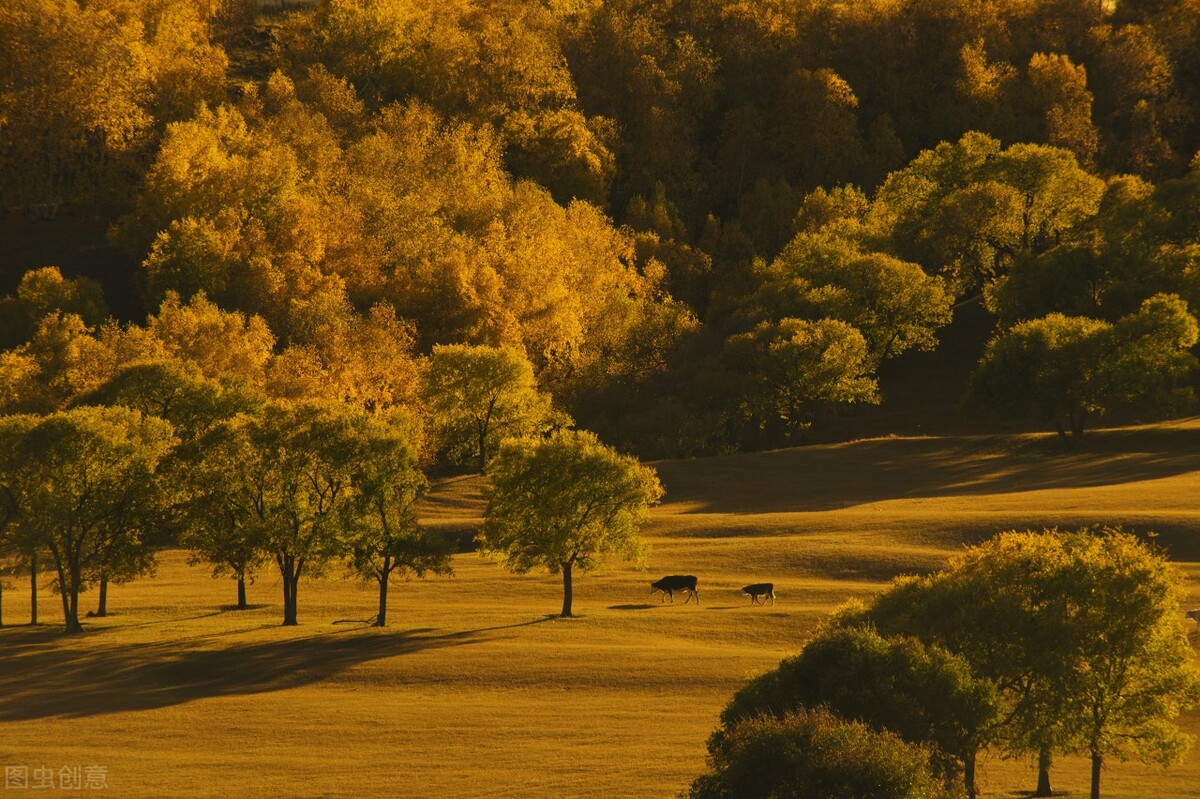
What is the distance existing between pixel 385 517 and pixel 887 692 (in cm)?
3601

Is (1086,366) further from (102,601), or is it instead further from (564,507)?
(102,601)

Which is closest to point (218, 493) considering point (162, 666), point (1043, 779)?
point (162, 666)

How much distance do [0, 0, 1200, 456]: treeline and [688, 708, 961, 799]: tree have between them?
73.5 metres

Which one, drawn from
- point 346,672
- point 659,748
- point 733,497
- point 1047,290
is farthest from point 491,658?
point 1047,290

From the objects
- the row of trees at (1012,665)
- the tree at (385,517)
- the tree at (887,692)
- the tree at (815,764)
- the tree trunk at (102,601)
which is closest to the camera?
the tree at (815,764)

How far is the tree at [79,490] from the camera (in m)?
70.7

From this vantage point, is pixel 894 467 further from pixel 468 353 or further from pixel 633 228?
pixel 633 228

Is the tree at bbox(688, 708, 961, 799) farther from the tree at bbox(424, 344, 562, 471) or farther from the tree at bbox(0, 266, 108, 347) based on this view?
the tree at bbox(0, 266, 108, 347)

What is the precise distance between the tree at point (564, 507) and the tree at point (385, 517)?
3411 millimetres

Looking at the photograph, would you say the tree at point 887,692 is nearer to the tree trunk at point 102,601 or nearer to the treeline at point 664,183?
the tree trunk at point 102,601

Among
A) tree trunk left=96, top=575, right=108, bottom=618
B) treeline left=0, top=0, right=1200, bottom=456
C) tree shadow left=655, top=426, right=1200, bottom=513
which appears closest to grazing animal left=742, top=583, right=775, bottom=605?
tree shadow left=655, top=426, right=1200, bottom=513

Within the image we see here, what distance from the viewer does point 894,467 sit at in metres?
108

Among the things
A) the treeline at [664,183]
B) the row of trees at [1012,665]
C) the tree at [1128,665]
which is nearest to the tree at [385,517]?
the row of trees at [1012,665]

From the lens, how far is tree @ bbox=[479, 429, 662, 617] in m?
71.8
